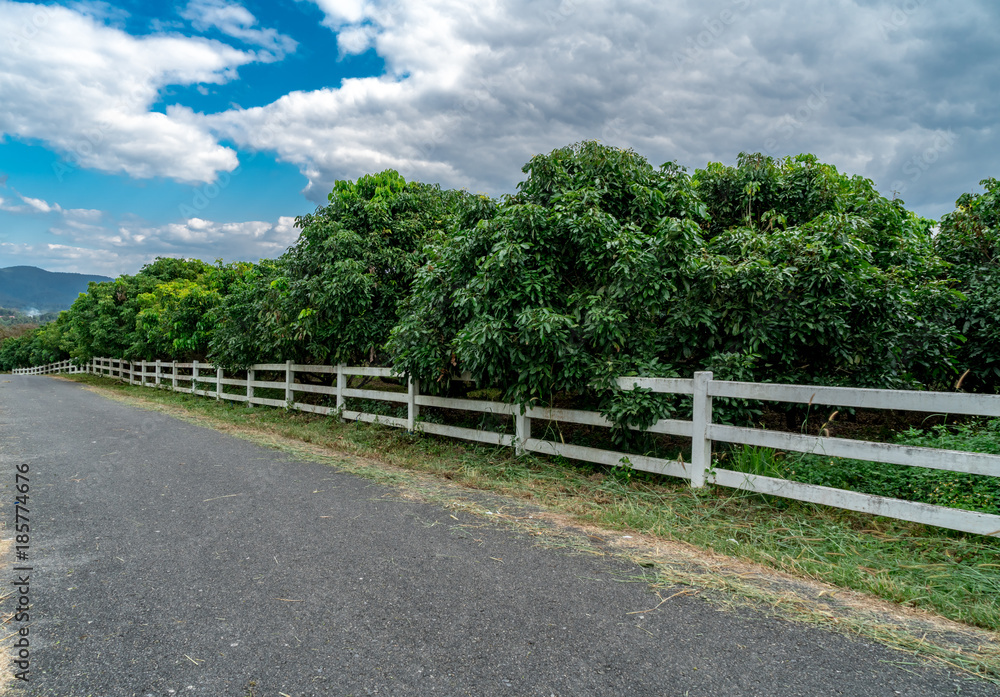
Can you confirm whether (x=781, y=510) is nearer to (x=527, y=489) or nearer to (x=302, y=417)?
(x=527, y=489)

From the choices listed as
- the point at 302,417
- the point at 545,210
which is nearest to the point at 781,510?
the point at 545,210

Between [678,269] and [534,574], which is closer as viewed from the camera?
[534,574]

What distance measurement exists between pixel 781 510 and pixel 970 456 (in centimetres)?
142

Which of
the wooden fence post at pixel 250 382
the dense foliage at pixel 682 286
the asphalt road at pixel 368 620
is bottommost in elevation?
the asphalt road at pixel 368 620

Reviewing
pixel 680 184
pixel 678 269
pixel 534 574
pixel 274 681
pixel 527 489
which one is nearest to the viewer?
pixel 274 681

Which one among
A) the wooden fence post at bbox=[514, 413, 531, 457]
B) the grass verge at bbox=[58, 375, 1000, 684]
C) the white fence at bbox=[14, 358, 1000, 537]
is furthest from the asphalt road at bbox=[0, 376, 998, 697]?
the wooden fence post at bbox=[514, 413, 531, 457]

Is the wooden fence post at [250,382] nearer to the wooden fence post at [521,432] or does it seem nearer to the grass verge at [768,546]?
the grass verge at [768,546]

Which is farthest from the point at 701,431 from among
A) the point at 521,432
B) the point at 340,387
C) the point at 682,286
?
the point at 340,387

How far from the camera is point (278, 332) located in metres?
11.3

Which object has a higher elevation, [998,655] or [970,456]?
[970,456]

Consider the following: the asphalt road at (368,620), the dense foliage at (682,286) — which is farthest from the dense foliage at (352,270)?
the asphalt road at (368,620)

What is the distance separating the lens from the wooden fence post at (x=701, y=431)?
5.23 metres

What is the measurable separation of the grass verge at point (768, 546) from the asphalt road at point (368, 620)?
0.94 feet

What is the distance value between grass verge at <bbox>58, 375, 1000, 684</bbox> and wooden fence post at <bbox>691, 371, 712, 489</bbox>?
0.56 feet
